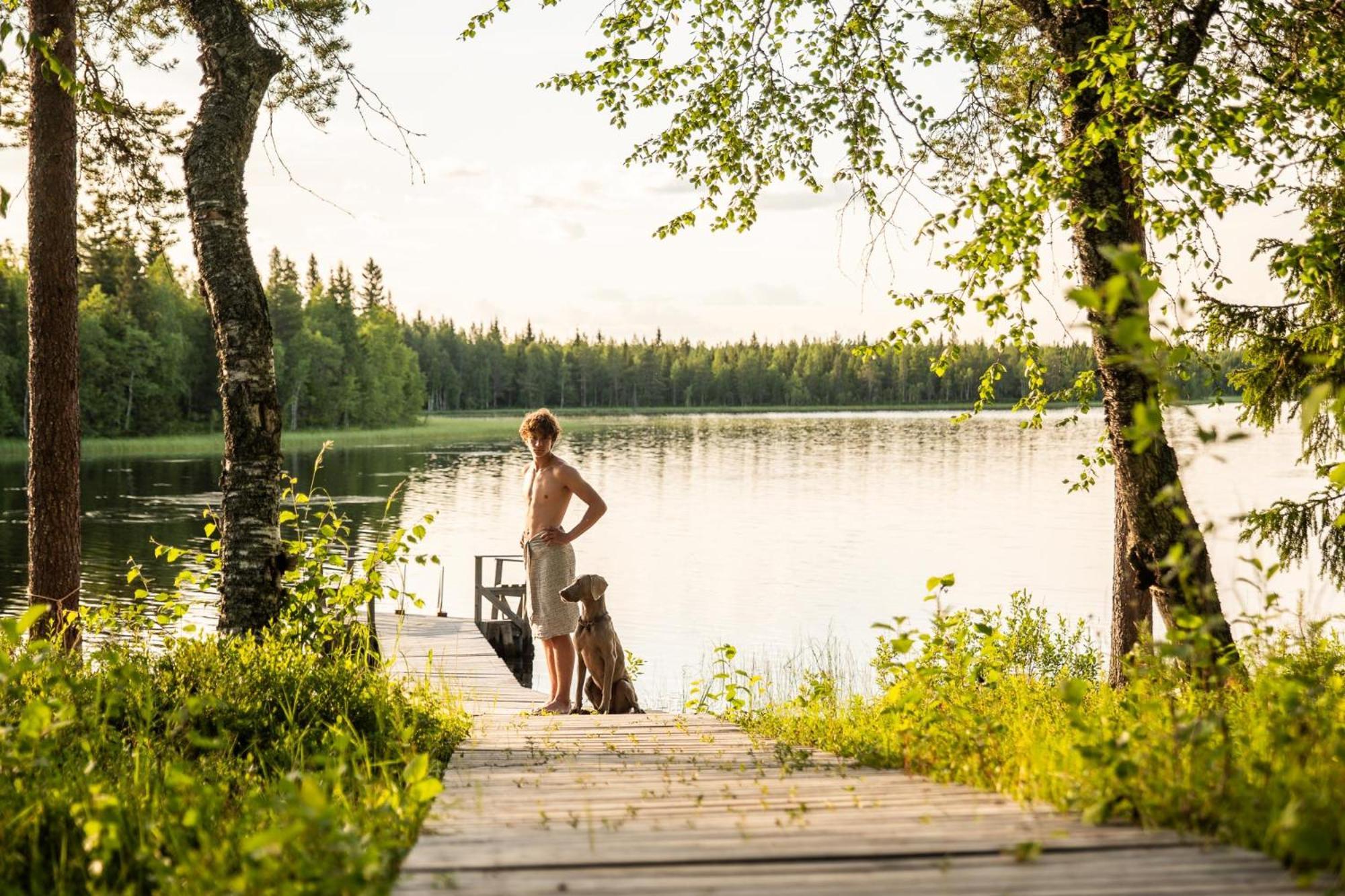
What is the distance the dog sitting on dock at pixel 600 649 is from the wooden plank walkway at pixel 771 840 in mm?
2627

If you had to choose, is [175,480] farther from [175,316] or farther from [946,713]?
[946,713]

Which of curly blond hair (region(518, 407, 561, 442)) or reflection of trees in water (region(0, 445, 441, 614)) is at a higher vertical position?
curly blond hair (region(518, 407, 561, 442))

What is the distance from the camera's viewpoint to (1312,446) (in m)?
7.90

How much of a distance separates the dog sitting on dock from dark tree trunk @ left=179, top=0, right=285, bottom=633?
5.92 ft

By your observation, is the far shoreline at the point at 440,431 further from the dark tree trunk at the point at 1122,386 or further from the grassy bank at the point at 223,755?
the grassy bank at the point at 223,755

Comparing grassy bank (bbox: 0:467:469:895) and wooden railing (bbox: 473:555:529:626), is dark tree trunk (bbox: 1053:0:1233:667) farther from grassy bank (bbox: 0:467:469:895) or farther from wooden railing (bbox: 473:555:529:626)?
wooden railing (bbox: 473:555:529:626)

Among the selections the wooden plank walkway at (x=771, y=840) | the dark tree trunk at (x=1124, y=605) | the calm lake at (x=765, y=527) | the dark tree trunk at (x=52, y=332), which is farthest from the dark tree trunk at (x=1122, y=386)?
the dark tree trunk at (x=52, y=332)

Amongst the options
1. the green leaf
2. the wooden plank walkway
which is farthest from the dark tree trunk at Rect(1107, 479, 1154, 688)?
the green leaf

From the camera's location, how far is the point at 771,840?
2.63 meters

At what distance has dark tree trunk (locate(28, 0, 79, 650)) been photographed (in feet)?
26.5

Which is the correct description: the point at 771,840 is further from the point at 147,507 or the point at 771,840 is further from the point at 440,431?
the point at 440,431

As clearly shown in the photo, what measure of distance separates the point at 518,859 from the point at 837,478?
41.0 m

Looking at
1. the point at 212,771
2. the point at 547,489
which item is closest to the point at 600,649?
the point at 547,489

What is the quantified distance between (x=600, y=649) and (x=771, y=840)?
429 cm
